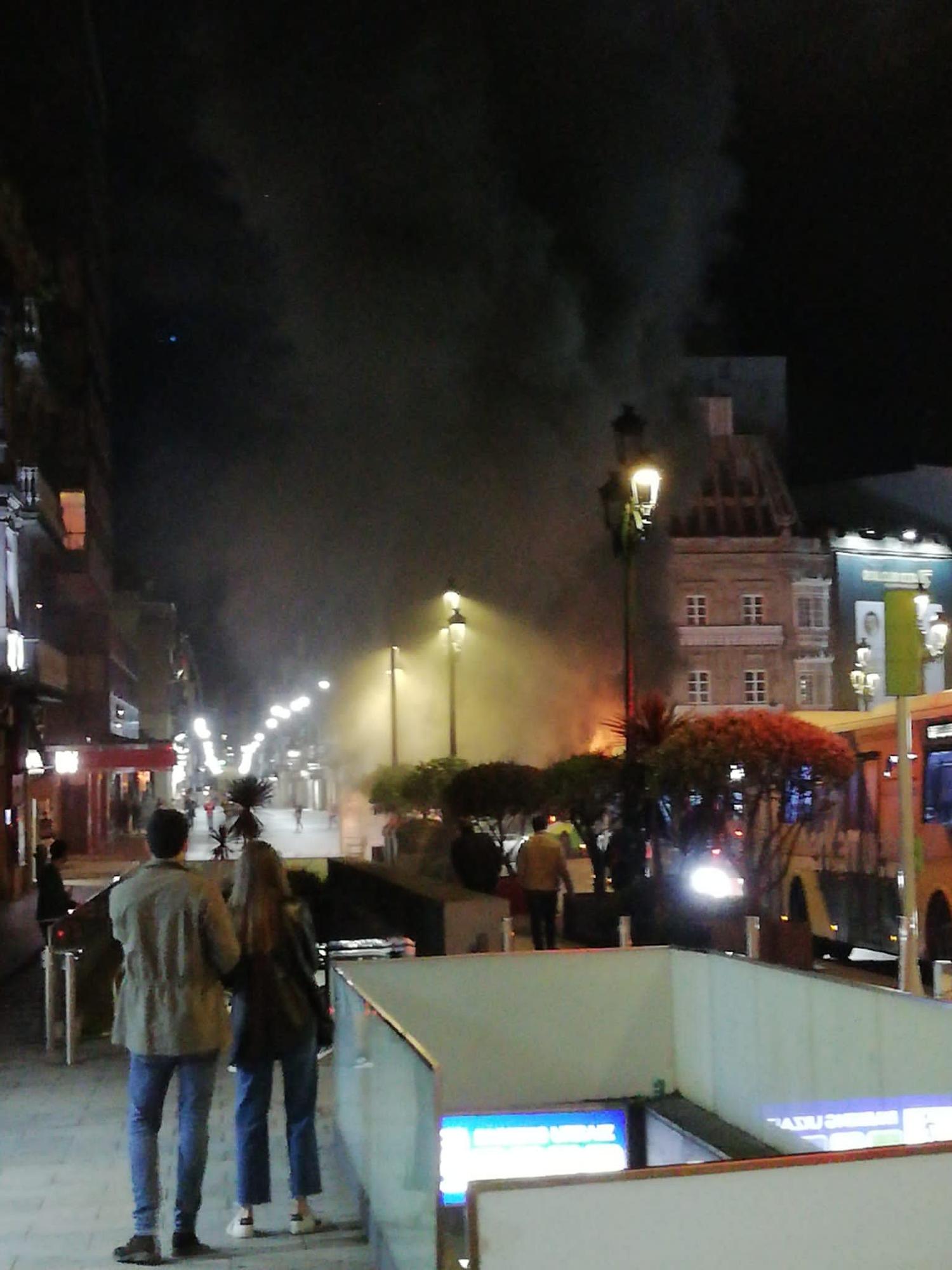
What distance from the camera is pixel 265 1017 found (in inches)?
238

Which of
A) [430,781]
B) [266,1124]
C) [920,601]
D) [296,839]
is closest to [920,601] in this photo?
[920,601]

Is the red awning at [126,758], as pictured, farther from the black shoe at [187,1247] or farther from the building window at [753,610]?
the building window at [753,610]

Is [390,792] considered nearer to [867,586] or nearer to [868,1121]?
[868,1121]

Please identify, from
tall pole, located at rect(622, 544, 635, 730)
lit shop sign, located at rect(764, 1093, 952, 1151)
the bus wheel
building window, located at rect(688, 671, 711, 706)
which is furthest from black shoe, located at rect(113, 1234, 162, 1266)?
building window, located at rect(688, 671, 711, 706)

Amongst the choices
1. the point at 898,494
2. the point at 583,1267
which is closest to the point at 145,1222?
the point at 583,1267

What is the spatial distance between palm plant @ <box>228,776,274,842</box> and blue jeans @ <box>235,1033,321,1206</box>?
0.94m

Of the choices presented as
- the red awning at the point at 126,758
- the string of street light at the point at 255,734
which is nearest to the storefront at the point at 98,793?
the red awning at the point at 126,758

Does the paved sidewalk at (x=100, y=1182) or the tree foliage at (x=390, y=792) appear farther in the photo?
the tree foliage at (x=390, y=792)

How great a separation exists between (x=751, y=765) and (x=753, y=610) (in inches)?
1712

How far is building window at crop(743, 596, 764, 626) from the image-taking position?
190 ft

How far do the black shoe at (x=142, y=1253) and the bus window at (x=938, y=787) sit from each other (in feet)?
35.2

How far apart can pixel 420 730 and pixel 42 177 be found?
97.8ft

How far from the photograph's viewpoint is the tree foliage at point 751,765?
15414 millimetres

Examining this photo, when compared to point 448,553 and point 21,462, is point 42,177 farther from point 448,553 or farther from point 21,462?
point 21,462
